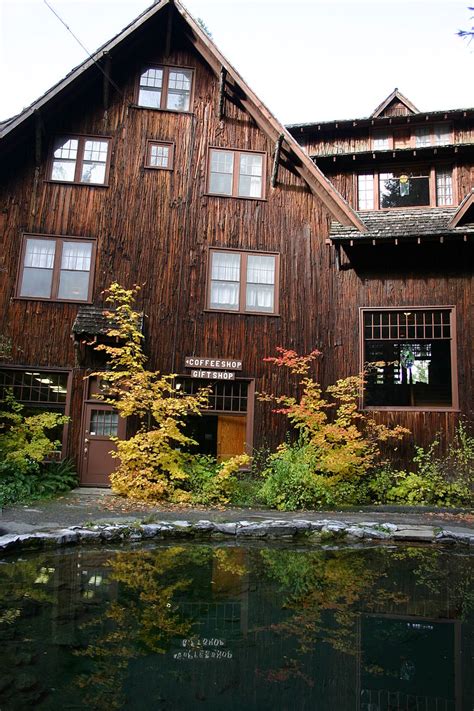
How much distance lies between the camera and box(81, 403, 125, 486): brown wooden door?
13.7 metres

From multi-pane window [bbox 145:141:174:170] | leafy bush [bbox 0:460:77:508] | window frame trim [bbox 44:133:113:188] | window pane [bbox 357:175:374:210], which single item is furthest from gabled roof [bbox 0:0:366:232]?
leafy bush [bbox 0:460:77:508]

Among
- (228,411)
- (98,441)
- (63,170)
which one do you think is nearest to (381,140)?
(63,170)

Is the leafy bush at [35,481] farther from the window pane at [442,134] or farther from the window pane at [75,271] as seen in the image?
the window pane at [442,134]

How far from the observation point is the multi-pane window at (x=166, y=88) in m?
15.5

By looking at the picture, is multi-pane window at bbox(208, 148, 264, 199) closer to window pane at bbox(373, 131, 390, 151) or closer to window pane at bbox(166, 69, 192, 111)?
window pane at bbox(166, 69, 192, 111)

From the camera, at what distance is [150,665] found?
179 inches

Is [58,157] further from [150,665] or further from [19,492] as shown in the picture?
[150,665]

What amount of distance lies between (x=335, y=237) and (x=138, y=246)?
17.8ft

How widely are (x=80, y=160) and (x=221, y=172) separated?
4.07 metres

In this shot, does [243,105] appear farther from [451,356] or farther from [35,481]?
[35,481]

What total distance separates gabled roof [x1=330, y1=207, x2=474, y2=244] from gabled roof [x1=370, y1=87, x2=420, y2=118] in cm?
471

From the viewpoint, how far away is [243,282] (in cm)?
1483

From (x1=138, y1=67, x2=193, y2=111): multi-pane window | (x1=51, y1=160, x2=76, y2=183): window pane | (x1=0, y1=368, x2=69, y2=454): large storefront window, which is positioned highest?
(x1=138, y1=67, x2=193, y2=111): multi-pane window

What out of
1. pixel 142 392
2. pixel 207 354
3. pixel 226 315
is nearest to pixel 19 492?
pixel 142 392
